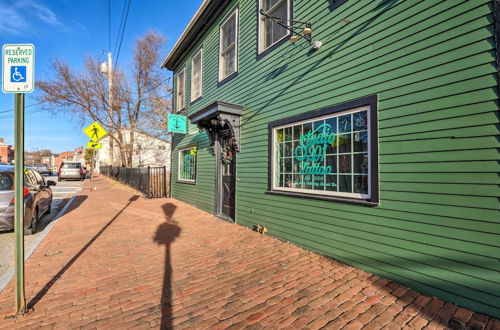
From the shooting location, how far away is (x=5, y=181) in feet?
16.7

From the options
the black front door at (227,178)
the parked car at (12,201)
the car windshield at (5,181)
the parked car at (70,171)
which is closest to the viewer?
the parked car at (12,201)

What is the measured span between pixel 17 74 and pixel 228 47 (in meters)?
5.64

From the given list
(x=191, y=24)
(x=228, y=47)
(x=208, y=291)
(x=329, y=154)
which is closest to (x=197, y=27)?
(x=191, y=24)

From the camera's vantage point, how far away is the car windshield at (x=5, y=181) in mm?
5016

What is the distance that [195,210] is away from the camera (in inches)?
A: 326

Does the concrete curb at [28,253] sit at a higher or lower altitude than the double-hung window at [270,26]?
lower

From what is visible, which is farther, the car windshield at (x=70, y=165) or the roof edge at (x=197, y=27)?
the car windshield at (x=70, y=165)

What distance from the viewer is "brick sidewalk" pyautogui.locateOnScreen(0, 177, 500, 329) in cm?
246

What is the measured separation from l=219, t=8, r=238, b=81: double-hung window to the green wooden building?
2.33 ft

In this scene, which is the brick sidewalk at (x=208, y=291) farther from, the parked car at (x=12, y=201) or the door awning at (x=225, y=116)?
the door awning at (x=225, y=116)

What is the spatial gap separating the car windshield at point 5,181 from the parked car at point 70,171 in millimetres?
20690

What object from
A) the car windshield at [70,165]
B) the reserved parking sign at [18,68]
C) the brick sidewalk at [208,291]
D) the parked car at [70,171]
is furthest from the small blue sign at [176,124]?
the car windshield at [70,165]

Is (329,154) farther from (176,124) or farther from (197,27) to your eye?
(197,27)

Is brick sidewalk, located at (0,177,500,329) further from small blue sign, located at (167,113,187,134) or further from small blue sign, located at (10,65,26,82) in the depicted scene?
small blue sign, located at (167,113,187,134)
